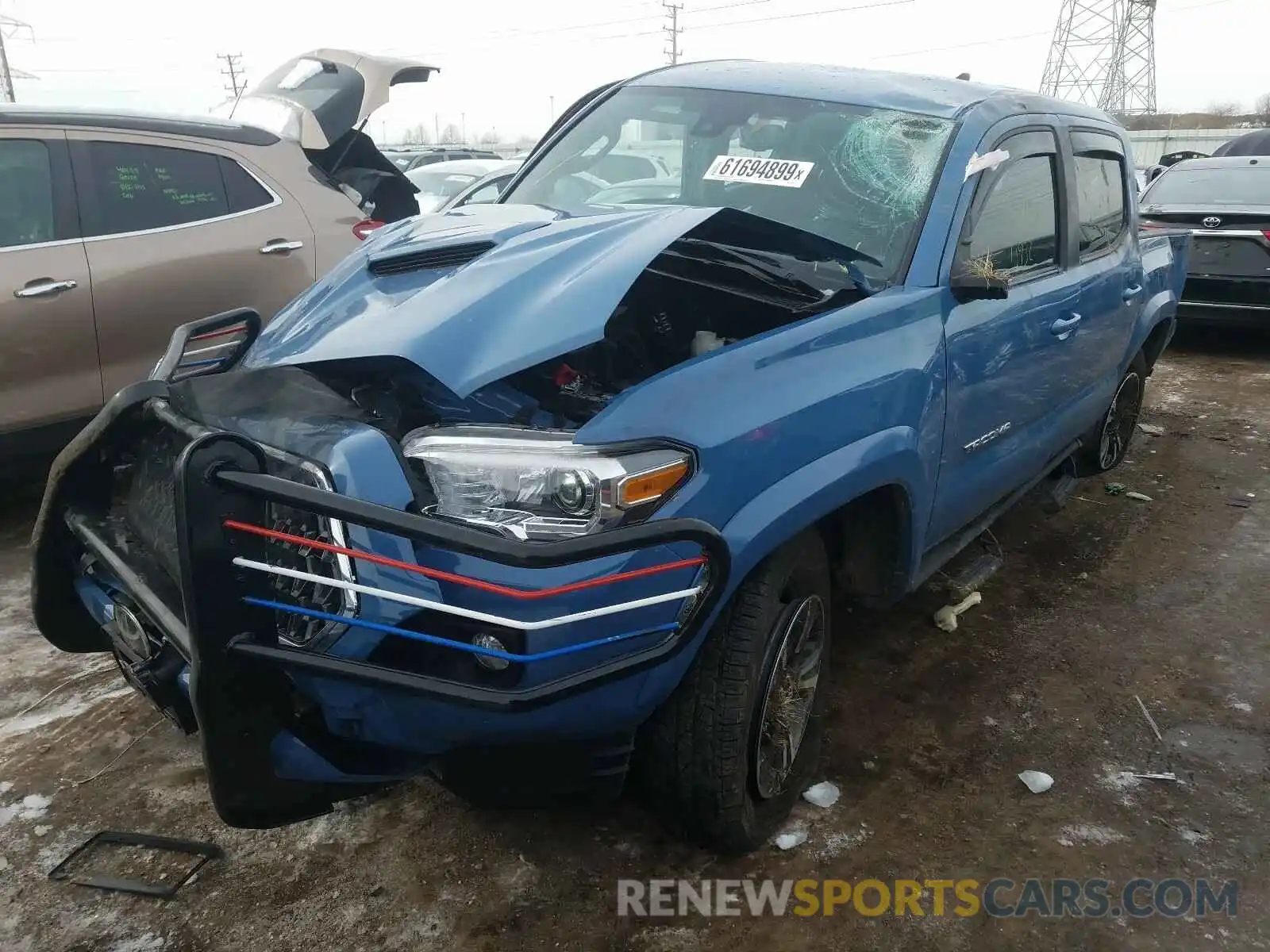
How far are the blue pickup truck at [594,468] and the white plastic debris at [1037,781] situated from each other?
662 millimetres

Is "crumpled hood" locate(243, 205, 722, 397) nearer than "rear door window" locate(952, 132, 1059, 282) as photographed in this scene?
Yes

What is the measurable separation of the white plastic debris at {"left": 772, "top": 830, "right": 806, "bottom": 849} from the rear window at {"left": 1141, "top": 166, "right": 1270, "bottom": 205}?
7.67 meters

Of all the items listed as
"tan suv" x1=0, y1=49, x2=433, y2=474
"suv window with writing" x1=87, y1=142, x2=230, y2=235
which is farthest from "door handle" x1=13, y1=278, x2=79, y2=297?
"suv window with writing" x1=87, y1=142, x2=230, y2=235

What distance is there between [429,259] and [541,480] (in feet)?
3.05

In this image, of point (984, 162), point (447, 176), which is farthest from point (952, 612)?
point (447, 176)

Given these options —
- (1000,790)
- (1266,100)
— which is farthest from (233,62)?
(1000,790)

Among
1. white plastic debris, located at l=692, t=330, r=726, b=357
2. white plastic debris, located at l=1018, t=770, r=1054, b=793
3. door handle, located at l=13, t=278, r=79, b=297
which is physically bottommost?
white plastic debris, located at l=1018, t=770, r=1054, b=793

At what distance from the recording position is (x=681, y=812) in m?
2.30

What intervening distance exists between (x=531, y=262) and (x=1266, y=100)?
7786 centimetres

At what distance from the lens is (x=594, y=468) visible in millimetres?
1914

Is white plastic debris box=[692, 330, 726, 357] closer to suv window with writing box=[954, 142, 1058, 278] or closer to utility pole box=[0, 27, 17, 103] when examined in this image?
suv window with writing box=[954, 142, 1058, 278]

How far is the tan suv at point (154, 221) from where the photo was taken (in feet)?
13.2

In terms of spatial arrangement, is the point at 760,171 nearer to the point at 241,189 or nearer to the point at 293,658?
the point at 293,658

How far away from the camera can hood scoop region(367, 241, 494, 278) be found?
8.35 feet
